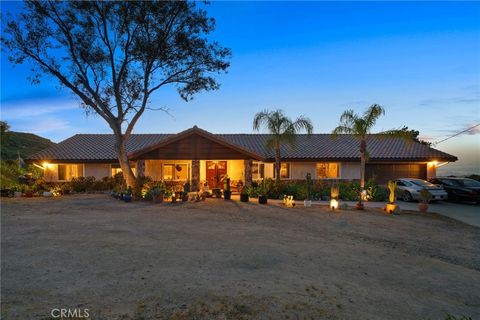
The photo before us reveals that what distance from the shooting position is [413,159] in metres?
25.8

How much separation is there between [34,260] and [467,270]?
9880 millimetres

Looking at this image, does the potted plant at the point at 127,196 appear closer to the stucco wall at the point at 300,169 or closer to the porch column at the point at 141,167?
the porch column at the point at 141,167

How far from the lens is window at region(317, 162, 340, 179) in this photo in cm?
2668

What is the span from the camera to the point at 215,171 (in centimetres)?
2670

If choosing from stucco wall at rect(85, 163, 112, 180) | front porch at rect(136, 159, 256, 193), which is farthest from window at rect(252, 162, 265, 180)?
stucco wall at rect(85, 163, 112, 180)

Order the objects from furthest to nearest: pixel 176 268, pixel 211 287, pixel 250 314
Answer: pixel 176 268
pixel 211 287
pixel 250 314

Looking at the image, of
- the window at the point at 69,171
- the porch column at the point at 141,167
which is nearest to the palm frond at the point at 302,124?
the porch column at the point at 141,167

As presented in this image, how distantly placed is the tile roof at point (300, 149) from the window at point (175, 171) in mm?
2238

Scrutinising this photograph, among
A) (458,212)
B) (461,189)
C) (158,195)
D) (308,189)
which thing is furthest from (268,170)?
(458,212)

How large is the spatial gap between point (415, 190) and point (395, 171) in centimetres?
719

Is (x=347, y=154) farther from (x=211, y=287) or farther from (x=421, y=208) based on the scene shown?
(x=211, y=287)

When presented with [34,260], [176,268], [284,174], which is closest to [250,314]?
[176,268]

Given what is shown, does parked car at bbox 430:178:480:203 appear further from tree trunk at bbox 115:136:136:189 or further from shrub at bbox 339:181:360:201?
tree trunk at bbox 115:136:136:189

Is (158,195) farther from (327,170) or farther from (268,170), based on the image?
(327,170)
